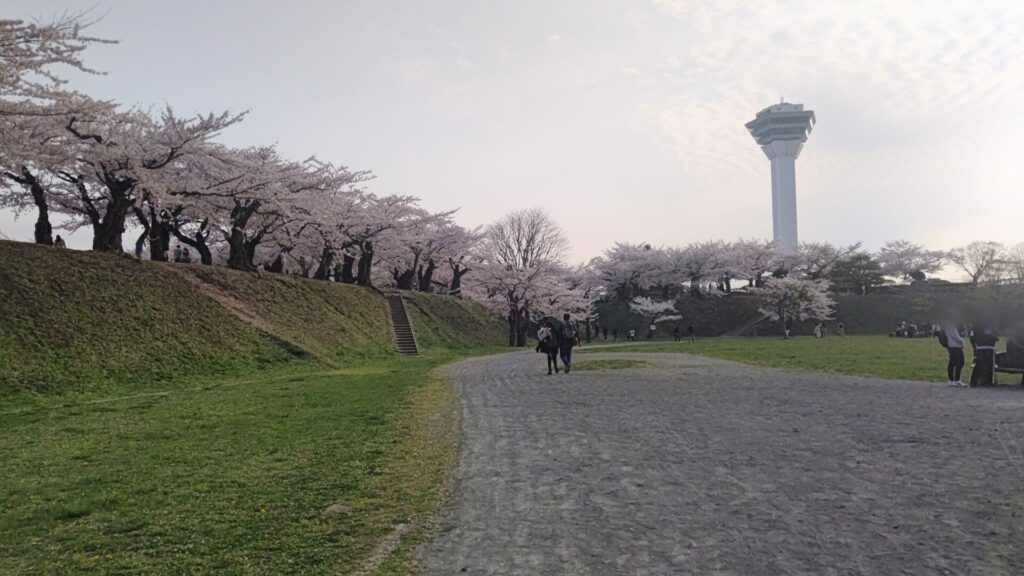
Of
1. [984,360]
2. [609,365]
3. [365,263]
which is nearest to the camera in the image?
[984,360]

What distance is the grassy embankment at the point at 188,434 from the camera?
14.6 feet

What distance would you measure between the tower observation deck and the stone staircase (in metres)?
132

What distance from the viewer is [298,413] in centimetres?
1063

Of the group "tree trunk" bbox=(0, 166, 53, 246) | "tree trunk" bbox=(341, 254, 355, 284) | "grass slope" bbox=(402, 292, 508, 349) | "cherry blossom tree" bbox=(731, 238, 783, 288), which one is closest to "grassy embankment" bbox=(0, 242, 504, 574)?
"tree trunk" bbox=(0, 166, 53, 246)

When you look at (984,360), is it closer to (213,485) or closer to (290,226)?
(213,485)

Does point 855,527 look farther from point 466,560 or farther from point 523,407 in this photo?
point 523,407

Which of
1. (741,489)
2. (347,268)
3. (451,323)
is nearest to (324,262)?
(347,268)

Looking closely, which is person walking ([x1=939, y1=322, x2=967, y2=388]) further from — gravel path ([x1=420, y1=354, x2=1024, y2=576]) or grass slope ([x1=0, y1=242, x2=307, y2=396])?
grass slope ([x1=0, y1=242, x2=307, y2=396])

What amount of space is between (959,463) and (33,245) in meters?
24.2

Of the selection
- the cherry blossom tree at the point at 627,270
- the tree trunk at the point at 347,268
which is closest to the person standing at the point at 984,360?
the tree trunk at the point at 347,268

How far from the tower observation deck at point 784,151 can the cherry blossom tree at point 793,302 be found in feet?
325

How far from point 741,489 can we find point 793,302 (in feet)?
164

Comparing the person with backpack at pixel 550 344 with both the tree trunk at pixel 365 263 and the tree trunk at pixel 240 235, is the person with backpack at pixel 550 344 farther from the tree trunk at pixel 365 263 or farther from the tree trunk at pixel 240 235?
the tree trunk at pixel 365 263

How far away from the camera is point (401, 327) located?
3488 cm
